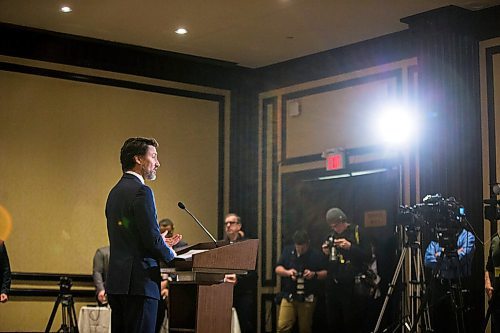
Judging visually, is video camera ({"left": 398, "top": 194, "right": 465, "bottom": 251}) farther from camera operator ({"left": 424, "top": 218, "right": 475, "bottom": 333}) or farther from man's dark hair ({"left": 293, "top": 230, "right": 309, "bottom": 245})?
man's dark hair ({"left": 293, "top": 230, "right": 309, "bottom": 245})

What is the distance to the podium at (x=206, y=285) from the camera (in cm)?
434

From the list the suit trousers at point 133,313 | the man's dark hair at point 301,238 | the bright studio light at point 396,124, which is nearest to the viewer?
the suit trousers at point 133,313

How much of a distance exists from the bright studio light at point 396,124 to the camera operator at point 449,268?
140 cm

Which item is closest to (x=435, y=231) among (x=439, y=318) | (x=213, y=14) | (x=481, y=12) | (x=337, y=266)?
(x=439, y=318)

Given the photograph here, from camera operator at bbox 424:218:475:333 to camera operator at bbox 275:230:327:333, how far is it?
1400mm

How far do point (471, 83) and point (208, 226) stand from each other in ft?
11.1

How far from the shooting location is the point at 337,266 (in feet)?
25.6

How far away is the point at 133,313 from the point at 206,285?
50 centimetres

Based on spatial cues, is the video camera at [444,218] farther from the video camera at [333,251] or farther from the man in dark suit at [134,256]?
the man in dark suit at [134,256]

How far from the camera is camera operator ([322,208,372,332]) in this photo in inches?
303

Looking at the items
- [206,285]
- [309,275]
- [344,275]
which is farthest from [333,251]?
[206,285]

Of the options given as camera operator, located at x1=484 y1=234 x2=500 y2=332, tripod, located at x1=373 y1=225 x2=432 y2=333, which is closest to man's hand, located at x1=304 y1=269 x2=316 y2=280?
tripod, located at x1=373 y1=225 x2=432 y2=333

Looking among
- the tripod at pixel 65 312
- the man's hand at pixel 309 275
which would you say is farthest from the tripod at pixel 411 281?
the tripod at pixel 65 312

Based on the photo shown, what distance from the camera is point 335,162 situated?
Answer: 8695 millimetres
